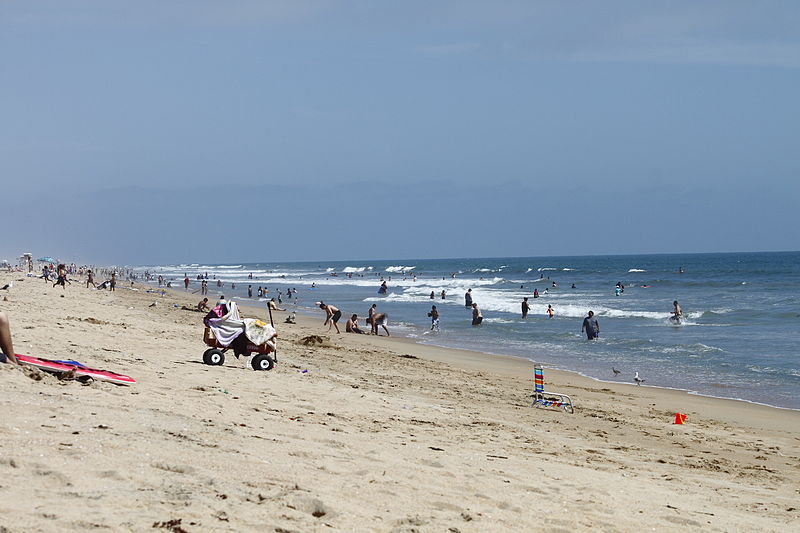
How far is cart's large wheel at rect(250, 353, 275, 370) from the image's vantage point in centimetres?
1263

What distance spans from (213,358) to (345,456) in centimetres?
638

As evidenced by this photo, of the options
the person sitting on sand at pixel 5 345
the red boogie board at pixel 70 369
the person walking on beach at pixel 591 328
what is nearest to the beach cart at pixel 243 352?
the red boogie board at pixel 70 369

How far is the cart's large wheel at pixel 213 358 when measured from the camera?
41.1 feet

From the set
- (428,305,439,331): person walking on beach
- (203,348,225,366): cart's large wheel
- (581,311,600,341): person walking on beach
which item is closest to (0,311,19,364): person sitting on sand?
(203,348,225,366): cart's large wheel

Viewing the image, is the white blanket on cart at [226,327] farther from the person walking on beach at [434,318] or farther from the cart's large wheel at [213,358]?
the person walking on beach at [434,318]

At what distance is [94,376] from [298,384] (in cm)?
358

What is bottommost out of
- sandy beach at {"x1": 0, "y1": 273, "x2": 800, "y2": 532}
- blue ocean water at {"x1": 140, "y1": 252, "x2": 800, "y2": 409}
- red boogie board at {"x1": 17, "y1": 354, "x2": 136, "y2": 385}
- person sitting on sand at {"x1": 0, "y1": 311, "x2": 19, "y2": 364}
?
blue ocean water at {"x1": 140, "y1": 252, "x2": 800, "y2": 409}

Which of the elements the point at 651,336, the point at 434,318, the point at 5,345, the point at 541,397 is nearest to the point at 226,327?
the point at 5,345

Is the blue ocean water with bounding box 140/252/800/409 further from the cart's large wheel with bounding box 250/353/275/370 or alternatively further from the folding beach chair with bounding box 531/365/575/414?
the cart's large wheel with bounding box 250/353/275/370

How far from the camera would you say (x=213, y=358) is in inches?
495

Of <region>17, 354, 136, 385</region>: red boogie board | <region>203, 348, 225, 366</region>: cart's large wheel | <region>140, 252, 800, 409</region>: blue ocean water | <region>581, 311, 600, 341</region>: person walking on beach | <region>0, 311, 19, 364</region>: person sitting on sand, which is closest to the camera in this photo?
<region>0, 311, 19, 364</region>: person sitting on sand

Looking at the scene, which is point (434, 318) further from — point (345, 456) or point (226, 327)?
point (345, 456)

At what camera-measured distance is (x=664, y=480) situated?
775 cm

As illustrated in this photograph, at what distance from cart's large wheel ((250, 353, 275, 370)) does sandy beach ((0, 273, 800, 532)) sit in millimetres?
221
